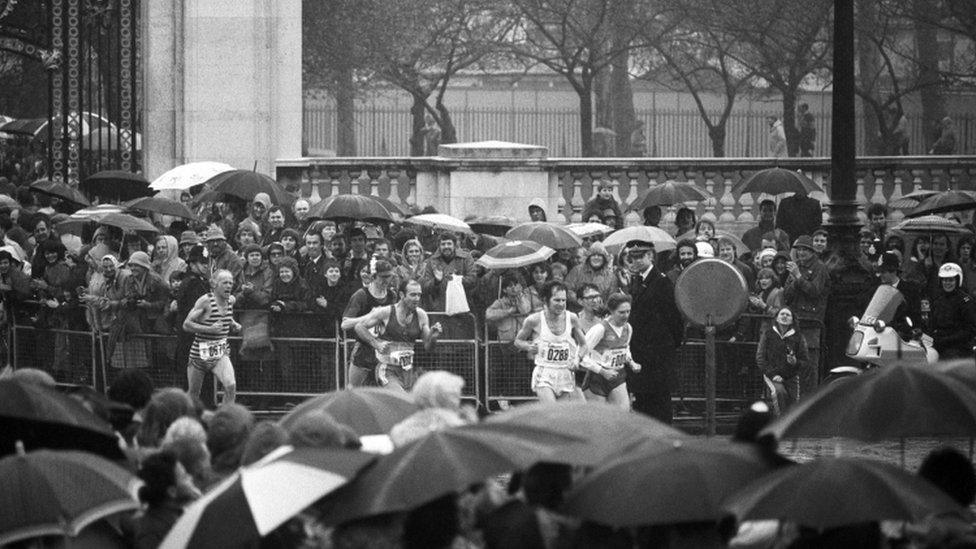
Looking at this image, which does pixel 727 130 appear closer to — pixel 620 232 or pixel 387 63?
pixel 387 63

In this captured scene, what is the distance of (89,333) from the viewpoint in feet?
64.8

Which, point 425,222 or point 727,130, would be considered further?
point 727,130

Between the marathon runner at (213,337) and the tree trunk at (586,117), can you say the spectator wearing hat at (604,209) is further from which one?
the tree trunk at (586,117)

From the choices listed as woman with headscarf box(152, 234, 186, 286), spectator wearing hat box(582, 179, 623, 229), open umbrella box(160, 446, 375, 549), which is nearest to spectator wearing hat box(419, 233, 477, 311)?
woman with headscarf box(152, 234, 186, 286)

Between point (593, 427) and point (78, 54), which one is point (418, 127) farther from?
point (593, 427)

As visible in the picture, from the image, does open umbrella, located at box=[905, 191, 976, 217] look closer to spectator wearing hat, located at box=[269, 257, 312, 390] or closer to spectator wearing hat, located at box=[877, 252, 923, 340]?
spectator wearing hat, located at box=[877, 252, 923, 340]

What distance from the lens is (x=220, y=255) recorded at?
2047cm

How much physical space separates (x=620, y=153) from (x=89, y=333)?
33753 mm

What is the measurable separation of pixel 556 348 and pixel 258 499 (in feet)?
26.6

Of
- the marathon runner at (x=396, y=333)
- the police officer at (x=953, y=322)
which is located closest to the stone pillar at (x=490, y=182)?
the police officer at (x=953, y=322)

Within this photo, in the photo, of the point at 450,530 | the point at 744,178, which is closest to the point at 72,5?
the point at 744,178

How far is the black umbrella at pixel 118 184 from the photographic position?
2492 centimetres

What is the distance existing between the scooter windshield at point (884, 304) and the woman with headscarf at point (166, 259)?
21.7 ft

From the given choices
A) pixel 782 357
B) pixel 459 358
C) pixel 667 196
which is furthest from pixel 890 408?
pixel 667 196
